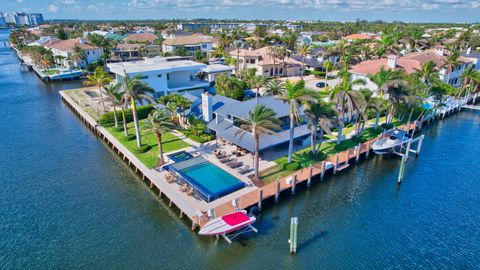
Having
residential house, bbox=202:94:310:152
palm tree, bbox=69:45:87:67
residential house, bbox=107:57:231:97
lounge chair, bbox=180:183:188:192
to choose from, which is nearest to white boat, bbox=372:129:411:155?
residential house, bbox=202:94:310:152

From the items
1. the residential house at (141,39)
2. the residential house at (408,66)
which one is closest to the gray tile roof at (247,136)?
the residential house at (408,66)

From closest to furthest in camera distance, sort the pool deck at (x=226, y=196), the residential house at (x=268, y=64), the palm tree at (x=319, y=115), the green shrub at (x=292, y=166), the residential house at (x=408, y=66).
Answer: the pool deck at (x=226, y=196)
the palm tree at (x=319, y=115)
the green shrub at (x=292, y=166)
the residential house at (x=408, y=66)
the residential house at (x=268, y=64)

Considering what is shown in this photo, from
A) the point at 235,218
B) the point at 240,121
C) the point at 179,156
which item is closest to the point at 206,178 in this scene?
the point at 179,156

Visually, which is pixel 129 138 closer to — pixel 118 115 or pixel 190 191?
pixel 118 115

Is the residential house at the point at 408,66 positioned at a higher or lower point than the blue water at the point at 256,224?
higher

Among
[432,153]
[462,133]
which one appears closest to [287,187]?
[432,153]

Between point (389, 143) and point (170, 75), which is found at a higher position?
point (170, 75)

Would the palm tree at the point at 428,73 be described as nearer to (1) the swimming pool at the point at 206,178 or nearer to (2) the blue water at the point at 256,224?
(2) the blue water at the point at 256,224
